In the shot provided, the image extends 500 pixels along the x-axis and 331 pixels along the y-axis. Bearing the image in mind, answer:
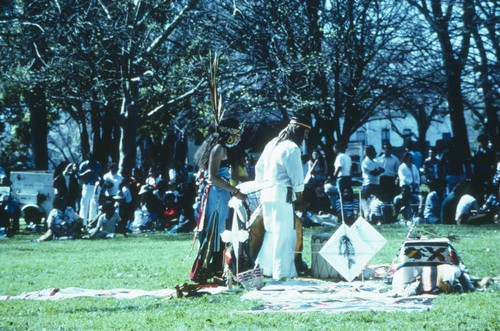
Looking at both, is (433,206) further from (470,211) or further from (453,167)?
(453,167)

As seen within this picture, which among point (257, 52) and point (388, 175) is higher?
point (257, 52)

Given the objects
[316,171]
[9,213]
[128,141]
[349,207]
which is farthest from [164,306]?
[128,141]

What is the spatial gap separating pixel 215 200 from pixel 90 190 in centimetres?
1011

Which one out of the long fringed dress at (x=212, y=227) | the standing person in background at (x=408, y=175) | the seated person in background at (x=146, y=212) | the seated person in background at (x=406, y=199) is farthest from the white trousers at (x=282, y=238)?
the seated person in background at (x=146, y=212)

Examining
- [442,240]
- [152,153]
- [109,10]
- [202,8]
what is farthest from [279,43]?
[152,153]

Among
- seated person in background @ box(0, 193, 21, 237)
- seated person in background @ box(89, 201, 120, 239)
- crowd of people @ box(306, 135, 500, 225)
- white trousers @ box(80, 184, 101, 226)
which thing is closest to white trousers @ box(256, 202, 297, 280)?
crowd of people @ box(306, 135, 500, 225)

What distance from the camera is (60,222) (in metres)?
16.4

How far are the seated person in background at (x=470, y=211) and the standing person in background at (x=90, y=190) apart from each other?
8.48 m

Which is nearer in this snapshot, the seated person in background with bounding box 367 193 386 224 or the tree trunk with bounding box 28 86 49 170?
the seated person in background with bounding box 367 193 386 224

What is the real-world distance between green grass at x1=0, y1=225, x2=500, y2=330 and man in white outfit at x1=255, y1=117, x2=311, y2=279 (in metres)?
1.04

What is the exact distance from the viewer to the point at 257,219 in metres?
9.35

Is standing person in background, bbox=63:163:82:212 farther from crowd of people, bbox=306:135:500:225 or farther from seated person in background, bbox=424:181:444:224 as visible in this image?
seated person in background, bbox=424:181:444:224

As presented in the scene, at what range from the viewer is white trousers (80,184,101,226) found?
18.0 meters

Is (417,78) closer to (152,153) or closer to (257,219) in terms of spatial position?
(257,219)
